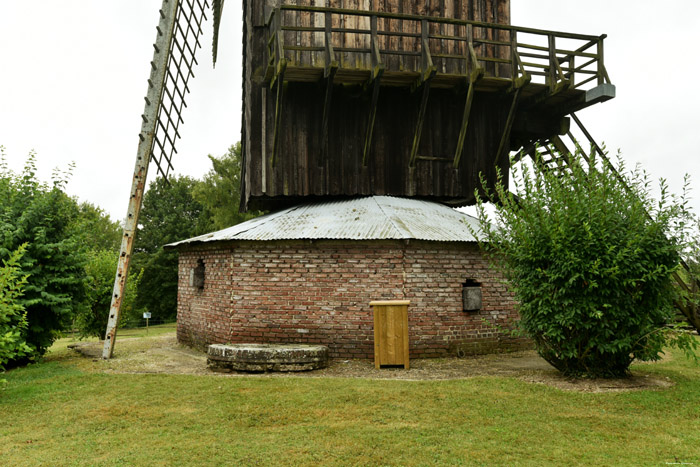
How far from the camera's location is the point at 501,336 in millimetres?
11438

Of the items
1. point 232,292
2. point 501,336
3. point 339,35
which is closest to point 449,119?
point 339,35

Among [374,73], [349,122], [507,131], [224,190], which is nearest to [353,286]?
[374,73]

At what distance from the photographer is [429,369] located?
9.51m

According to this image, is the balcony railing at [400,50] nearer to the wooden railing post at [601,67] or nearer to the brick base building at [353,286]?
the wooden railing post at [601,67]

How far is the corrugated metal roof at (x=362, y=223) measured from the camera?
10.7 m

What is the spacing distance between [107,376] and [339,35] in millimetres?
9453

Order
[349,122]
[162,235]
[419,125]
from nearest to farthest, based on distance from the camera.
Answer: [419,125]
[349,122]
[162,235]

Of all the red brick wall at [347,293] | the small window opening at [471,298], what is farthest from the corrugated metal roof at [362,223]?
the small window opening at [471,298]

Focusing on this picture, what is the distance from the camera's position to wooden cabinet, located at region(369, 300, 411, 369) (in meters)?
9.48

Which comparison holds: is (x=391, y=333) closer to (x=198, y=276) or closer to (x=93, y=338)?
(x=198, y=276)

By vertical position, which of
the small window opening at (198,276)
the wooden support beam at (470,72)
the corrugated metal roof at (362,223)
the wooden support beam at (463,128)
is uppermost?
the wooden support beam at (470,72)

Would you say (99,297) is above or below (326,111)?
below

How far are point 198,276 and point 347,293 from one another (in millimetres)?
4052

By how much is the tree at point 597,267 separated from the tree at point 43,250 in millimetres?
9125
